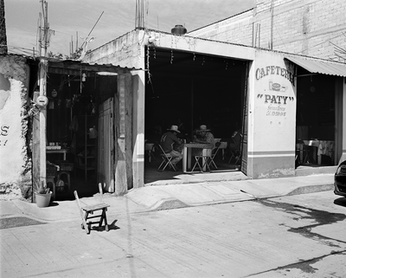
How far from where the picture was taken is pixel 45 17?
9008 millimetres

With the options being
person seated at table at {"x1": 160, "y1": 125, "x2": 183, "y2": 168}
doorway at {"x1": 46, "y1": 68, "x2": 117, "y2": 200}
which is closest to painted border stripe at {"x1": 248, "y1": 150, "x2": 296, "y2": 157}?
person seated at table at {"x1": 160, "y1": 125, "x2": 183, "y2": 168}

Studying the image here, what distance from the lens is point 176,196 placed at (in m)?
8.95

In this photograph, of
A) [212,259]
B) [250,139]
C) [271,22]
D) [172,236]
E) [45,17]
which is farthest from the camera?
[271,22]

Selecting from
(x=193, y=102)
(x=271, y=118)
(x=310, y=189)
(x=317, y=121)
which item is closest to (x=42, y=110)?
(x=271, y=118)

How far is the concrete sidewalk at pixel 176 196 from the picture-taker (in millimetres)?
7488

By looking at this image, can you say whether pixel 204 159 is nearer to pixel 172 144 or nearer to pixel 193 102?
pixel 172 144

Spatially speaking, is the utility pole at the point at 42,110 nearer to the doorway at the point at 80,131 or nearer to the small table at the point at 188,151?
the doorway at the point at 80,131

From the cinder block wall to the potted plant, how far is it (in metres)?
11.4

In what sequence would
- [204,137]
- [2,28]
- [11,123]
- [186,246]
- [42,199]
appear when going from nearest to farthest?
[186,246], [42,199], [11,123], [2,28], [204,137]

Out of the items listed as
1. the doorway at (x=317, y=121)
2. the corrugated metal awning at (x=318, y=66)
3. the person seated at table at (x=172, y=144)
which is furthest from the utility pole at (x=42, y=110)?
the doorway at (x=317, y=121)

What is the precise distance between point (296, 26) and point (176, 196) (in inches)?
524
